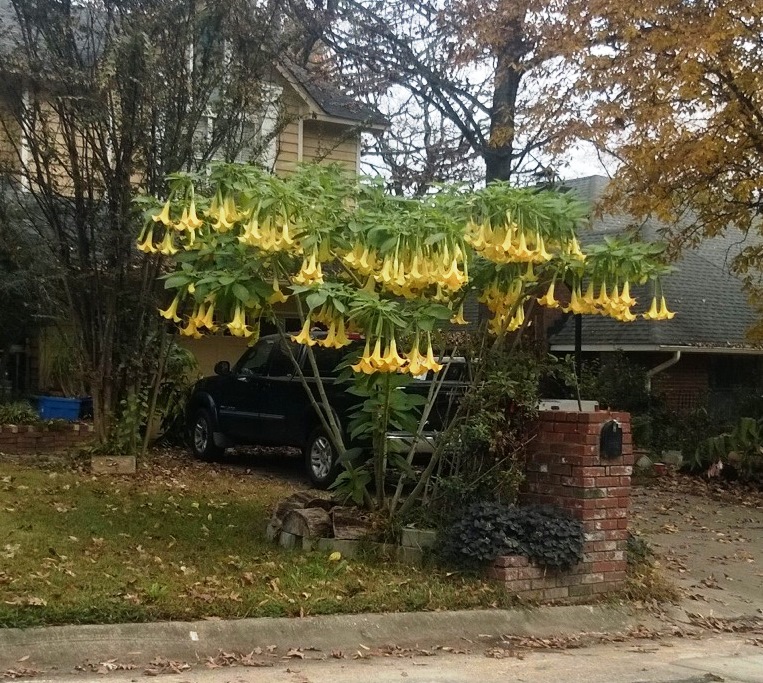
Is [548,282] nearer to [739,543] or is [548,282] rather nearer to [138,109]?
[739,543]

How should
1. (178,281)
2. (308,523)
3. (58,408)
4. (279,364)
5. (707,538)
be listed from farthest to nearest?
1. (58,408)
2. (279,364)
3. (707,538)
4. (308,523)
5. (178,281)

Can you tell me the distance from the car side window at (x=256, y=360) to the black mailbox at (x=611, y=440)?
20.4 feet

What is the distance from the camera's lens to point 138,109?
439 inches

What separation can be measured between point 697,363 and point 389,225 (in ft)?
48.1

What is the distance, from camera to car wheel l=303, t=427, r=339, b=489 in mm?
11430

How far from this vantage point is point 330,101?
1912 cm

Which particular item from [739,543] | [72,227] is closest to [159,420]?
[72,227]

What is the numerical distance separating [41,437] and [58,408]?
2.12 meters

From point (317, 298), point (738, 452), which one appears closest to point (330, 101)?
point (738, 452)

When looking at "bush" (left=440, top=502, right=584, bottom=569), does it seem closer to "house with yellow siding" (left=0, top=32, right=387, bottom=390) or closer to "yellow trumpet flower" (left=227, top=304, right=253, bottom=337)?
"yellow trumpet flower" (left=227, top=304, right=253, bottom=337)

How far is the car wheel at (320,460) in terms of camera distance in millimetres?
11430

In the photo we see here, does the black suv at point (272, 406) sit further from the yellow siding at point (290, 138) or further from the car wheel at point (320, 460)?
the yellow siding at point (290, 138)

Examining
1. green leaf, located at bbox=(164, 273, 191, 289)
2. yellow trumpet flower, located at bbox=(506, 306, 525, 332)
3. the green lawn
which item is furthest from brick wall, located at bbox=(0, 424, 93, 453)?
yellow trumpet flower, located at bbox=(506, 306, 525, 332)

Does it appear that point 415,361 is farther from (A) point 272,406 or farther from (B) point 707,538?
(A) point 272,406
